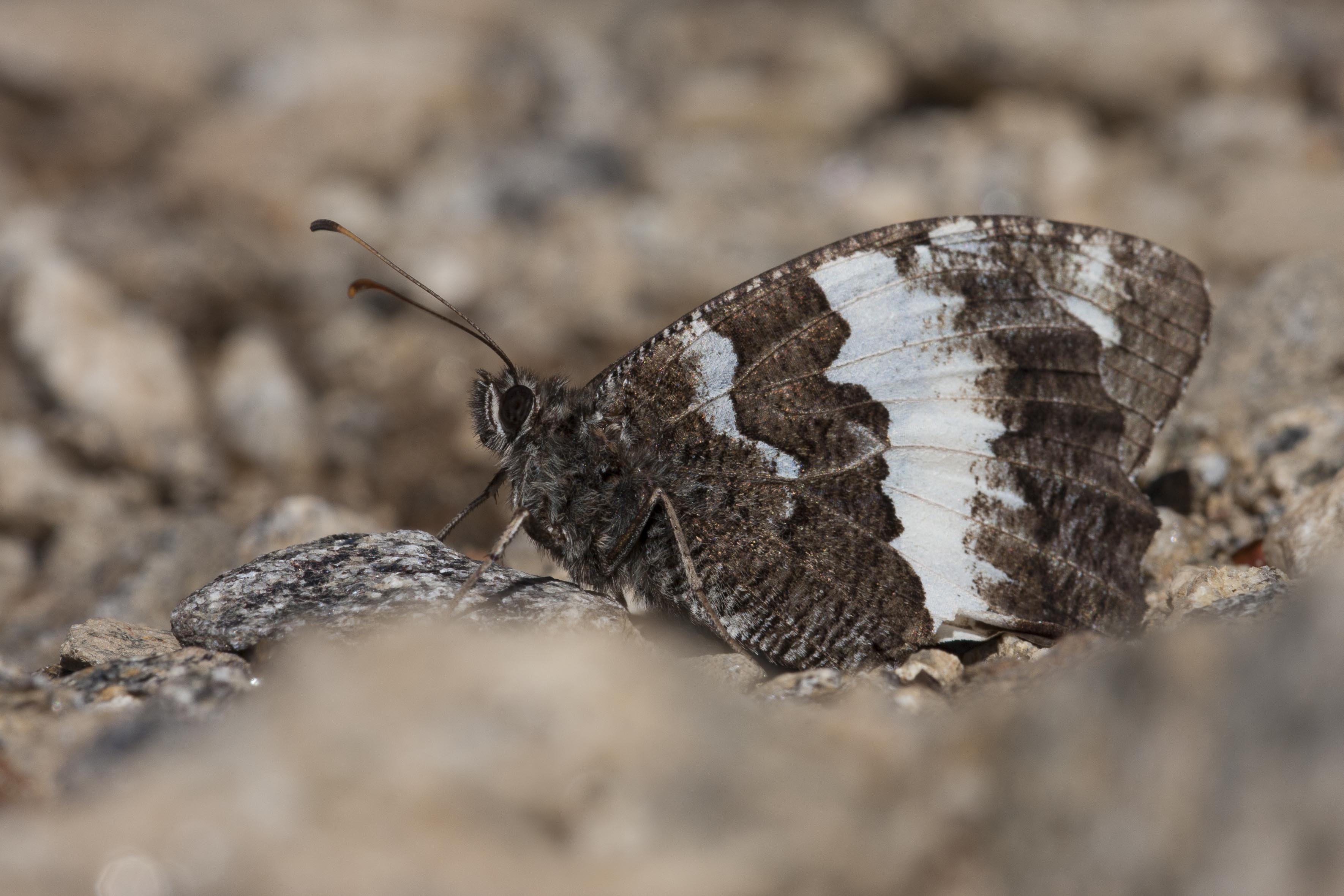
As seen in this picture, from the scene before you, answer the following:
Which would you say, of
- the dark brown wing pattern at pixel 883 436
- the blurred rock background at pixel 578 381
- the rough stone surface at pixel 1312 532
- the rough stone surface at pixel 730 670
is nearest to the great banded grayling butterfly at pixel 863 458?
the dark brown wing pattern at pixel 883 436

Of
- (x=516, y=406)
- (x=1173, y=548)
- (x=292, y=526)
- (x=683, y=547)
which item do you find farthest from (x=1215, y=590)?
(x=292, y=526)

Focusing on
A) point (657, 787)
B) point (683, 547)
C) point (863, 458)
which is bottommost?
point (657, 787)

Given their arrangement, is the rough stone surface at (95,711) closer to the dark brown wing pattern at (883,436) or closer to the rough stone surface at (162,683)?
the rough stone surface at (162,683)

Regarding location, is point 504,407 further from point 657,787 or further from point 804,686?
point 657,787

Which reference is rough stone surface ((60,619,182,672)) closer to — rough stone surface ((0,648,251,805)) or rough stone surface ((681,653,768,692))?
rough stone surface ((0,648,251,805))

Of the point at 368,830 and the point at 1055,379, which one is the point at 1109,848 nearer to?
the point at 368,830

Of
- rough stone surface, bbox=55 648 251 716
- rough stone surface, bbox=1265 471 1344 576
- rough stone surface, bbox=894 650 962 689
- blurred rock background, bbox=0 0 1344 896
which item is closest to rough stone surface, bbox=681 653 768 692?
blurred rock background, bbox=0 0 1344 896
